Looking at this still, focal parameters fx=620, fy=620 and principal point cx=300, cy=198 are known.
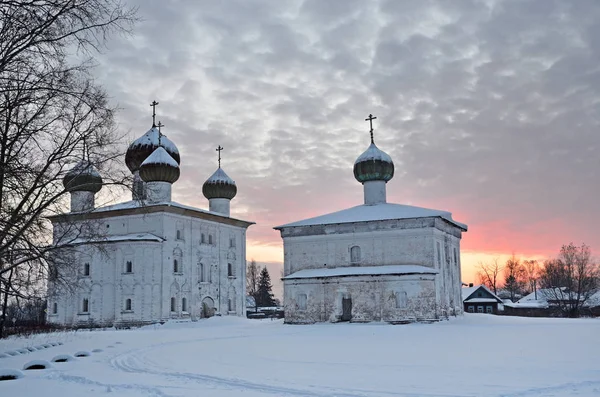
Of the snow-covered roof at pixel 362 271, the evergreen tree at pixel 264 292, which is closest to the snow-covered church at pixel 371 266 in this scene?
the snow-covered roof at pixel 362 271

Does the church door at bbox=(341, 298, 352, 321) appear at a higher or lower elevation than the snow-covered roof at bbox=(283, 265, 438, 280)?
lower

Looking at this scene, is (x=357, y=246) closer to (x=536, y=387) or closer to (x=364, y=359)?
(x=364, y=359)

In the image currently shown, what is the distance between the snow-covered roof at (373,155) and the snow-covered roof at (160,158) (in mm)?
10875

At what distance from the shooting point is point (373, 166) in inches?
1391

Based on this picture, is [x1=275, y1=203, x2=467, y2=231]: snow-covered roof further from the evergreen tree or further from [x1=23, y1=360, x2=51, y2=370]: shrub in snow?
the evergreen tree

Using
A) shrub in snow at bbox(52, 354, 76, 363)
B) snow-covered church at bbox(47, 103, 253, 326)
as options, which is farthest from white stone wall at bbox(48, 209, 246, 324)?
shrub in snow at bbox(52, 354, 76, 363)

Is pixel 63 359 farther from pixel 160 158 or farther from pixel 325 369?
pixel 160 158

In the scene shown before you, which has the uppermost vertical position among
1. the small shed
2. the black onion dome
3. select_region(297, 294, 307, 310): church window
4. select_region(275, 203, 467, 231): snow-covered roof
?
the black onion dome

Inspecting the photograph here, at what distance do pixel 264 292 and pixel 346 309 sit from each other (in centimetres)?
4499

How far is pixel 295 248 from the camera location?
3362 centimetres

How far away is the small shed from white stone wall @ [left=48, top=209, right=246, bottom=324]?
29.6 meters

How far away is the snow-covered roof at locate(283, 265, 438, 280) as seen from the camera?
98.8ft

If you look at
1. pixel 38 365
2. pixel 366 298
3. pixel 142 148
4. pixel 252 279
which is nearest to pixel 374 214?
pixel 366 298

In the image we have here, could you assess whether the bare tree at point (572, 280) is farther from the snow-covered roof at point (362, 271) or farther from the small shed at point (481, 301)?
the snow-covered roof at point (362, 271)
